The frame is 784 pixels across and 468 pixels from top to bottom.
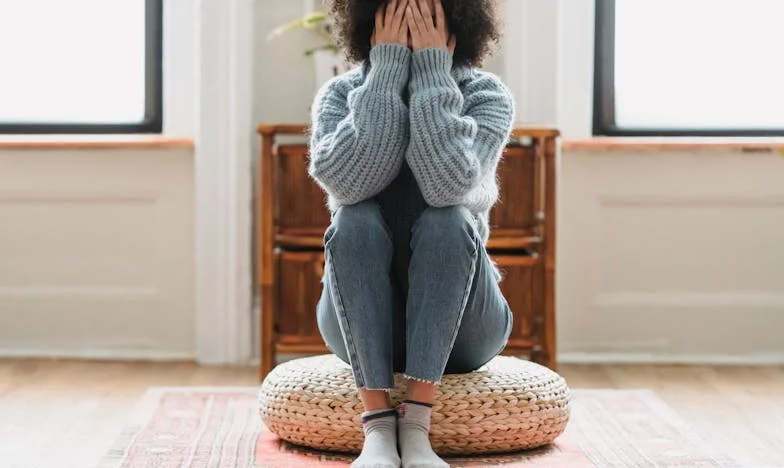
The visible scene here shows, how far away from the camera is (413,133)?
1.97 meters

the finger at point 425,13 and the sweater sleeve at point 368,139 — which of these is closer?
the sweater sleeve at point 368,139

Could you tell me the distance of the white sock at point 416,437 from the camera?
1880mm

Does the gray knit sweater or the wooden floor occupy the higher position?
the gray knit sweater

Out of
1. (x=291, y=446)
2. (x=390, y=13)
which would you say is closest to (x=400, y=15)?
(x=390, y=13)

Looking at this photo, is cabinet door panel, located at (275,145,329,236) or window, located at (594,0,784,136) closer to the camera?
cabinet door panel, located at (275,145,329,236)

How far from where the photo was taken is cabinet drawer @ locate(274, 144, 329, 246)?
303cm

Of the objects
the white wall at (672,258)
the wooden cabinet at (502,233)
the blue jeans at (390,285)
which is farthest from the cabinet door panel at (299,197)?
the blue jeans at (390,285)

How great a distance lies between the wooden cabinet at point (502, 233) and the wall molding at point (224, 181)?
290 mm

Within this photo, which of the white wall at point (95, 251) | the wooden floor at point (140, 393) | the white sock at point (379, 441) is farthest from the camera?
the white wall at point (95, 251)

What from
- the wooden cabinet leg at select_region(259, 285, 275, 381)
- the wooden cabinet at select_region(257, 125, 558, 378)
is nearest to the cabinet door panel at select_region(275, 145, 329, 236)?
the wooden cabinet at select_region(257, 125, 558, 378)

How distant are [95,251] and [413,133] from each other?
5.68ft

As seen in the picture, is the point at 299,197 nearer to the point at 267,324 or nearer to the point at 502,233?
the point at 267,324

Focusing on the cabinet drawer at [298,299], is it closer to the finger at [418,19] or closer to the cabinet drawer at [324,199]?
the cabinet drawer at [324,199]

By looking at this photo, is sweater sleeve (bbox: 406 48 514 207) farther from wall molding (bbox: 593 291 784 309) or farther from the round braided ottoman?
wall molding (bbox: 593 291 784 309)
